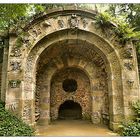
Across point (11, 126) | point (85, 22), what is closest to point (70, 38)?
point (85, 22)

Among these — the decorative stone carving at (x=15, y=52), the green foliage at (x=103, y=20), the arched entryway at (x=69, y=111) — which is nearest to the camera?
the decorative stone carving at (x=15, y=52)

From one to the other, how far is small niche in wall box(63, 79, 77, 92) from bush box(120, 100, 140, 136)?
383cm

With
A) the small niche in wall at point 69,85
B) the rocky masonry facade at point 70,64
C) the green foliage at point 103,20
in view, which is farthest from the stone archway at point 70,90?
the green foliage at point 103,20

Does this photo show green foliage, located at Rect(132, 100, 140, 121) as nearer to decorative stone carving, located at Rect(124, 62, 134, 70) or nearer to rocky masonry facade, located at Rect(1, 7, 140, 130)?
rocky masonry facade, located at Rect(1, 7, 140, 130)

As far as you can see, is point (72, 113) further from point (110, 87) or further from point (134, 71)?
point (134, 71)

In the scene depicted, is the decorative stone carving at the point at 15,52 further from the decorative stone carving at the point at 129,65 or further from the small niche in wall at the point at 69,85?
the decorative stone carving at the point at 129,65

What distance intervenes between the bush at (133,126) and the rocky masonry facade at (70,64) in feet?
0.78

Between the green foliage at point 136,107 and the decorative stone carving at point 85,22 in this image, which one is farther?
the decorative stone carving at point 85,22

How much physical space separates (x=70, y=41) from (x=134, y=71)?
9.59 feet

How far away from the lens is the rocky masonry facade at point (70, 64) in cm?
799

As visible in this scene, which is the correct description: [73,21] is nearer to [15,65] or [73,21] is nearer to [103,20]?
[103,20]

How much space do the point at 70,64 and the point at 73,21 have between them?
8.01ft

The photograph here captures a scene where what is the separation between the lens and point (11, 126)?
6.92 meters

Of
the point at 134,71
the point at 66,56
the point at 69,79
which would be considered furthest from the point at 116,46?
the point at 69,79
